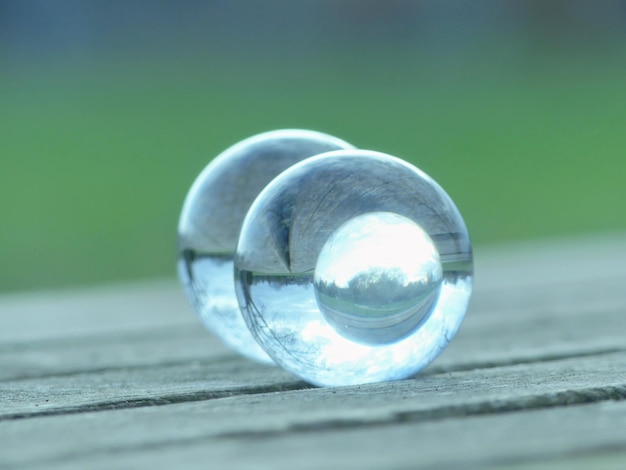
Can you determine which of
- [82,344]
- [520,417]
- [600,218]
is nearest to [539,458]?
[520,417]

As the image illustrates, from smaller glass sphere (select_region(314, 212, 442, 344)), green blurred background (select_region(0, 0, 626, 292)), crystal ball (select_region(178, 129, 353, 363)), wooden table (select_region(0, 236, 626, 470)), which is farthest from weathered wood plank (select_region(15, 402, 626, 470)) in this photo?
green blurred background (select_region(0, 0, 626, 292))

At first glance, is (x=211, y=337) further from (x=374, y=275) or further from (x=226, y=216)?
(x=374, y=275)

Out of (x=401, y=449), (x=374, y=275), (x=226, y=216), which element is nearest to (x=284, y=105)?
(x=226, y=216)

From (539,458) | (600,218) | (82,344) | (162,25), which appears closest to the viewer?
(539,458)

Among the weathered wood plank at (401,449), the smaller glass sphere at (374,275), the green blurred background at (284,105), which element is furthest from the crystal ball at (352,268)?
the green blurred background at (284,105)

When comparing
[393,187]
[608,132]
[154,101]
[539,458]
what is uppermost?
[154,101]

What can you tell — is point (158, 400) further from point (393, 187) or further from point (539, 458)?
point (539, 458)

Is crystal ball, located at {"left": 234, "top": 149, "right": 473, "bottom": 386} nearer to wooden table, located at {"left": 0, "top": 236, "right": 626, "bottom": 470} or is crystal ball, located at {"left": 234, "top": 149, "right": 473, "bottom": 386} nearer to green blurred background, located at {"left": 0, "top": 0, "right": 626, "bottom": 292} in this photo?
wooden table, located at {"left": 0, "top": 236, "right": 626, "bottom": 470}
